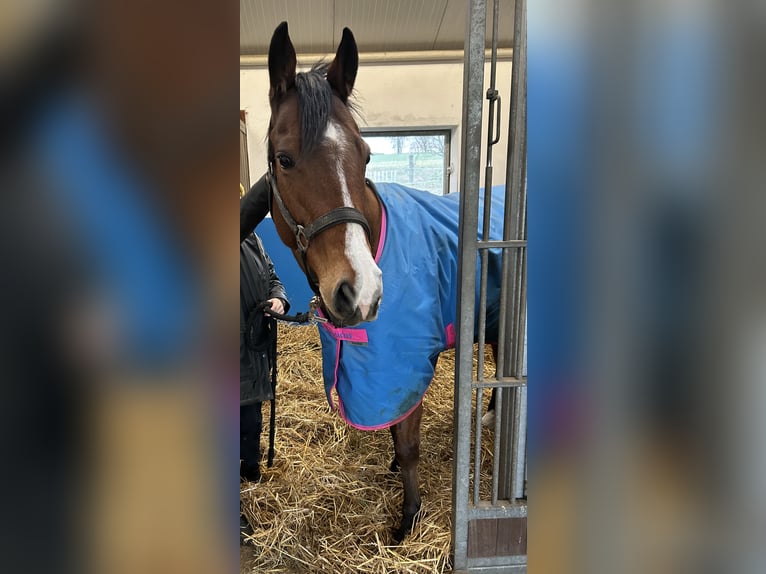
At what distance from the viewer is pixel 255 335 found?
127 cm

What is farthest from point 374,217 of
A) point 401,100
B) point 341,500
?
point 401,100

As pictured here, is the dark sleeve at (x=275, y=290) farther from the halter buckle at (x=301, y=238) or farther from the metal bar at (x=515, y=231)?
the metal bar at (x=515, y=231)

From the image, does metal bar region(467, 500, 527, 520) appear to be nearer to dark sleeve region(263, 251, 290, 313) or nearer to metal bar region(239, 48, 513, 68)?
dark sleeve region(263, 251, 290, 313)

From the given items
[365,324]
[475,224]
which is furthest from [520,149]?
[365,324]

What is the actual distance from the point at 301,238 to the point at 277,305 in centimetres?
40

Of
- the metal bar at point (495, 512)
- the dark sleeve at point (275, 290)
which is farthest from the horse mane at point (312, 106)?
the metal bar at point (495, 512)

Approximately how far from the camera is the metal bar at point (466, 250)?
0.96 meters

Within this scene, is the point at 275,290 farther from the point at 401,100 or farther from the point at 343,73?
the point at 401,100

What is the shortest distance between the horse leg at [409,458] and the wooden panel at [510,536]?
26 centimetres

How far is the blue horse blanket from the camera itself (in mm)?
1146

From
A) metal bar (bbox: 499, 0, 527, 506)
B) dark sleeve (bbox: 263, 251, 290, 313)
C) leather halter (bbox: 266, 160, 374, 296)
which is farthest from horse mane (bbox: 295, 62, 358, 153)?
dark sleeve (bbox: 263, 251, 290, 313)

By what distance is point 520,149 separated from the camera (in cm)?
101
